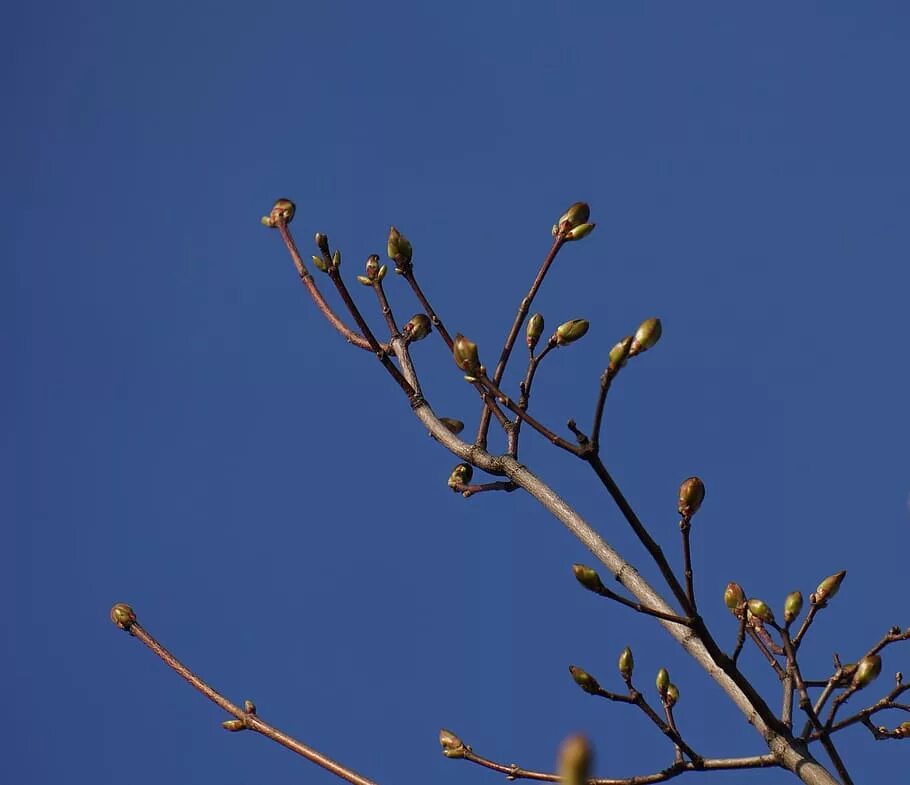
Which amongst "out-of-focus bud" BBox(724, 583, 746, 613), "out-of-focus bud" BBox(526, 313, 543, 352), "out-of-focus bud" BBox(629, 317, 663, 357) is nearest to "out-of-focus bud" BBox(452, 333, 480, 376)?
"out-of-focus bud" BBox(629, 317, 663, 357)

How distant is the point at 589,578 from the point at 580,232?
1.40 m

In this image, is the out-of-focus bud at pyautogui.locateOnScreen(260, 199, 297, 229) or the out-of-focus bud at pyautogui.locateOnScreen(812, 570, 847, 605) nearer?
the out-of-focus bud at pyautogui.locateOnScreen(812, 570, 847, 605)

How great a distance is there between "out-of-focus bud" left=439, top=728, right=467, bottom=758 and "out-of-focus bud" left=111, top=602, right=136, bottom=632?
1.15 metres

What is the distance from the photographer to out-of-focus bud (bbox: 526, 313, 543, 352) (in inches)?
152

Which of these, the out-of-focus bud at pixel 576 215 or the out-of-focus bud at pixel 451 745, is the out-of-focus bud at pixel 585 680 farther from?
the out-of-focus bud at pixel 576 215

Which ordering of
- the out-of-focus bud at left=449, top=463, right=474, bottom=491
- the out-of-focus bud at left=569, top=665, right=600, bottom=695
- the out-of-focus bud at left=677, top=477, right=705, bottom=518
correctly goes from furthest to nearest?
the out-of-focus bud at left=449, top=463, right=474, bottom=491, the out-of-focus bud at left=569, top=665, right=600, bottom=695, the out-of-focus bud at left=677, top=477, right=705, bottom=518

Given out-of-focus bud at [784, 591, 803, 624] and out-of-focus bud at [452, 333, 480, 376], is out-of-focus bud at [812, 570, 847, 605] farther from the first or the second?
out-of-focus bud at [452, 333, 480, 376]

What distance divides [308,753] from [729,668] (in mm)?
1357

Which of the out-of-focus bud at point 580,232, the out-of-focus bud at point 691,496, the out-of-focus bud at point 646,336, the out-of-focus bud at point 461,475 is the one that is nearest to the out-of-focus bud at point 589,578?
the out-of-focus bud at point 691,496

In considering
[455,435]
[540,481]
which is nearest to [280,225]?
[455,435]

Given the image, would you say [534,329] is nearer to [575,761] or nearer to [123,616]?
[123,616]

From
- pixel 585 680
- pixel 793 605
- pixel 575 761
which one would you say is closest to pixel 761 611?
pixel 793 605

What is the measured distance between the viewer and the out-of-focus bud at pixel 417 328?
4211mm

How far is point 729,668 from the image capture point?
2.90m
